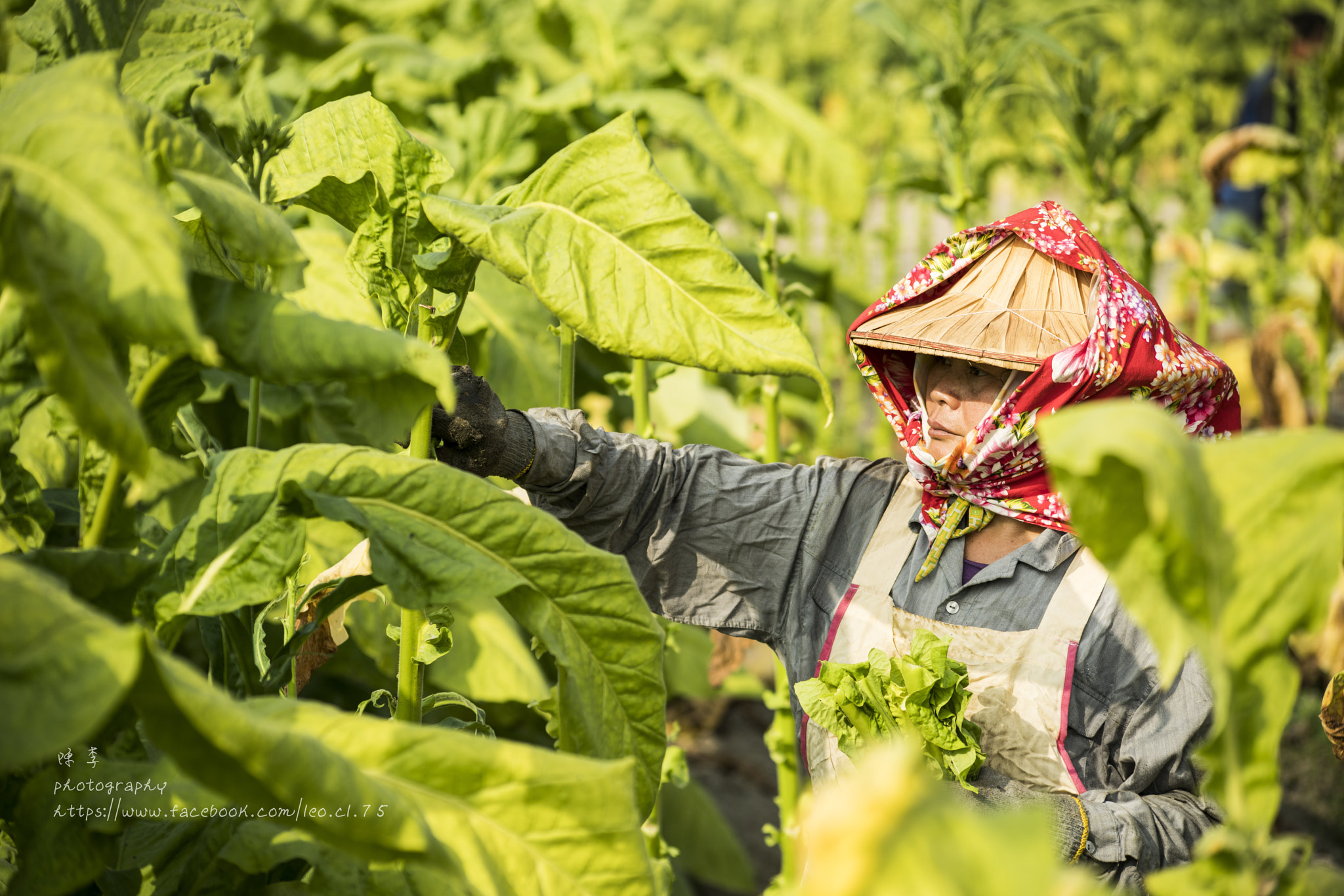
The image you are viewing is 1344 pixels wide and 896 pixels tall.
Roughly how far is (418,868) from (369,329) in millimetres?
451

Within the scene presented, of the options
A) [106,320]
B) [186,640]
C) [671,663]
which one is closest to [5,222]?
[106,320]

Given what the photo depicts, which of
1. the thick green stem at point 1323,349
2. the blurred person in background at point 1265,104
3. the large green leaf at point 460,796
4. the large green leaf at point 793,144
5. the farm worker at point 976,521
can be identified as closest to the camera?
the large green leaf at point 460,796

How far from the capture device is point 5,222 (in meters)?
0.68

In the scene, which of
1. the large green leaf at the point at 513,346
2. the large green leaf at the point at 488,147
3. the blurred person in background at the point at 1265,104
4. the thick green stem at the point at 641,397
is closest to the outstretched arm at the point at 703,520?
the thick green stem at the point at 641,397

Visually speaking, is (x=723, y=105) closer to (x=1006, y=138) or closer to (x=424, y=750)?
(x=424, y=750)

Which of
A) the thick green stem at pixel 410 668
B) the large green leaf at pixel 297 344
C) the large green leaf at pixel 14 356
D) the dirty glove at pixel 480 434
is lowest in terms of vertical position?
the thick green stem at pixel 410 668

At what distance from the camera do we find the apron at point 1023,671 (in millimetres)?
1484

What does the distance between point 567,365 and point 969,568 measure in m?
0.67

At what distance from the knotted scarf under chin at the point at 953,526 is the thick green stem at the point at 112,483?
3.55ft

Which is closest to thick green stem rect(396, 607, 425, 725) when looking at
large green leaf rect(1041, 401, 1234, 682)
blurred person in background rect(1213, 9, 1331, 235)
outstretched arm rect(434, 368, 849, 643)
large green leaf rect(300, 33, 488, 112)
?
outstretched arm rect(434, 368, 849, 643)

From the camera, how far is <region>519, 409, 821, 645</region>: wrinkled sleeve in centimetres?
168

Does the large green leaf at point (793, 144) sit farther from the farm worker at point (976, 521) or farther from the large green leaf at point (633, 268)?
the large green leaf at point (633, 268)

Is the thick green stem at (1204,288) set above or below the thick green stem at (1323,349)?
above

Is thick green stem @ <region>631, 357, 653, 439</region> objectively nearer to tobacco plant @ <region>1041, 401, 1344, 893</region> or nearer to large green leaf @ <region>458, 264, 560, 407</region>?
large green leaf @ <region>458, 264, 560, 407</region>
